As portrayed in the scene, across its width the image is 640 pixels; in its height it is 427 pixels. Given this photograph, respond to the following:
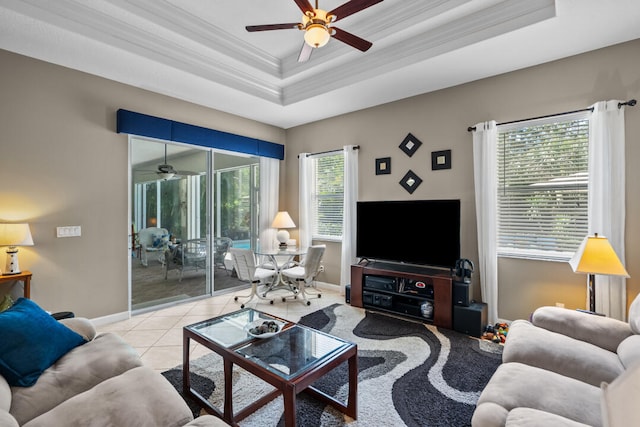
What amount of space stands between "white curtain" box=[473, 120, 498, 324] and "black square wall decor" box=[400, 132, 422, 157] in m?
0.81

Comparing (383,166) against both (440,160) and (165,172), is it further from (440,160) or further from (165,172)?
(165,172)

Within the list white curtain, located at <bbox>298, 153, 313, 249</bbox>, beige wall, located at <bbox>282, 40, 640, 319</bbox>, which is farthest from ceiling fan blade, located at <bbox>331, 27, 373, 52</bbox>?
white curtain, located at <bbox>298, 153, 313, 249</bbox>

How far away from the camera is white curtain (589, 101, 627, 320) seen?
9.17ft

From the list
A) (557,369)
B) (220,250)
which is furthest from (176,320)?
(557,369)

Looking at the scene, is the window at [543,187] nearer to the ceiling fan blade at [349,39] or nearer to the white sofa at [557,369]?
the white sofa at [557,369]

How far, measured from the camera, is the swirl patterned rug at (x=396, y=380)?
1.98 metres

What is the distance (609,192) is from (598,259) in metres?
0.78

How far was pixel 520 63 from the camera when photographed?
3.23 m

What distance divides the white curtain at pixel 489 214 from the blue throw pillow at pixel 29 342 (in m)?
3.73

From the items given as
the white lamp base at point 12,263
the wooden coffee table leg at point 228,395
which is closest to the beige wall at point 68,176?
the white lamp base at point 12,263

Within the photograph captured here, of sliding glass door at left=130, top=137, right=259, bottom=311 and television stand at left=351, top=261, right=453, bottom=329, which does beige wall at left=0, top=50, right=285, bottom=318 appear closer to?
sliding glass door at left=130, top=137, right=259, bottom=311

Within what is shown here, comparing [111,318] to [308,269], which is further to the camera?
[308,269]

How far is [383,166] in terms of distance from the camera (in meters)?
4.44

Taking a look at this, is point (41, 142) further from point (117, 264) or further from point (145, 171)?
point (117, 264)
